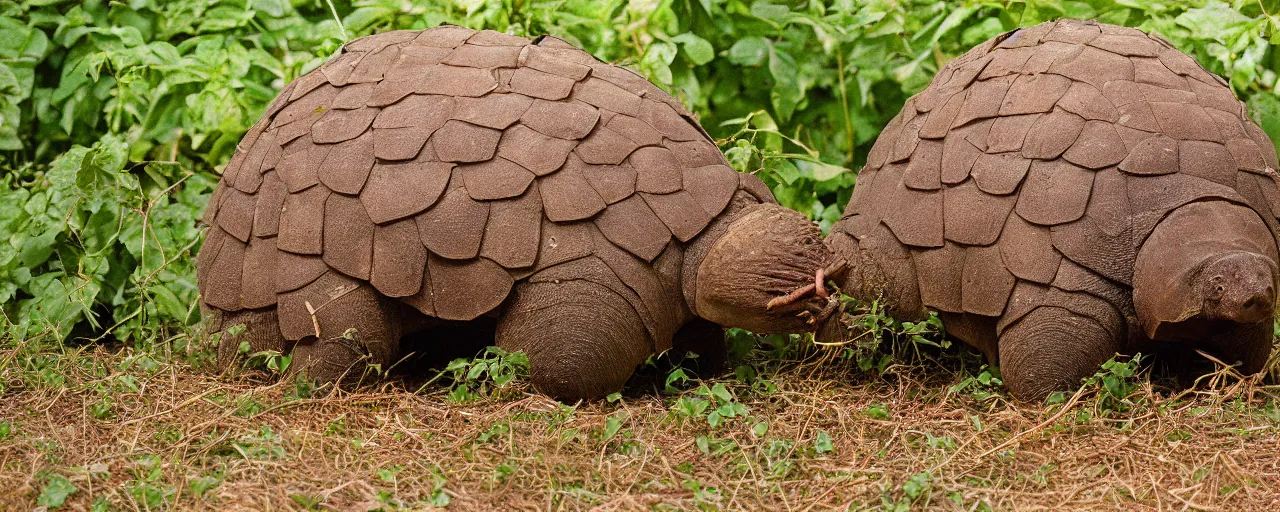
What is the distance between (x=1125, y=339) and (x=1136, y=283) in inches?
7.2

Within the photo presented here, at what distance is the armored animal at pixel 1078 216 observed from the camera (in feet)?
10.2

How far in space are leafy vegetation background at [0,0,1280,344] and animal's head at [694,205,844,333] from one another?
1.05m

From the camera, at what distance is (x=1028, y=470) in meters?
2.88

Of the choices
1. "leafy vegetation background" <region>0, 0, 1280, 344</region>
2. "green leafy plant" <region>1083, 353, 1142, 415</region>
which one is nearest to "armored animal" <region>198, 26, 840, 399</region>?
"green leafy plant" <region>1083, 353, 1142, 415</region>

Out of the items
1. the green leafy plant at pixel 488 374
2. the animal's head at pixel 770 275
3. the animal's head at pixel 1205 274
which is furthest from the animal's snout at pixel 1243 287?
the green leafy plant at pixel 488 374

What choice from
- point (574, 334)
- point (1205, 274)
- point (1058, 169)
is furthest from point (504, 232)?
point (1205, 274)

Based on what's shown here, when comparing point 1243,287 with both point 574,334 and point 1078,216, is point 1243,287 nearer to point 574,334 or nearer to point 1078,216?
point 1078,216

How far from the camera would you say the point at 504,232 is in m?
3.25

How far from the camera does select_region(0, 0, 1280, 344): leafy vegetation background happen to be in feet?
14.3

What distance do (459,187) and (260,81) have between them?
1.77m

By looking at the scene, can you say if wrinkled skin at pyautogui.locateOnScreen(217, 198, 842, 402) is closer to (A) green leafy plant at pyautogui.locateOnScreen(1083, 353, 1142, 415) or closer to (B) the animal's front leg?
(B) the animal's front leg

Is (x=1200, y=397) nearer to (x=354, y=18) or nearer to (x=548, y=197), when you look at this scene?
(x=548, y=197)

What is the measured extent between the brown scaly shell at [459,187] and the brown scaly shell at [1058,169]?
52cm

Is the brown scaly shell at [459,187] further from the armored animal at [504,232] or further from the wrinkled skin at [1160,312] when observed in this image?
the wrinkled skin at [1160,312]
